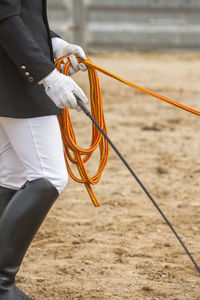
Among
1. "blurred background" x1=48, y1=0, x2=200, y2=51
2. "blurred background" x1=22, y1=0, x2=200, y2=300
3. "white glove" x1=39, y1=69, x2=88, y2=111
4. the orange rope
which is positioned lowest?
"blurred background" x1=48, y1=0, x2=200, y2=51

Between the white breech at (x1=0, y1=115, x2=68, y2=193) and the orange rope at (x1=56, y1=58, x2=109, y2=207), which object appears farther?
the orange rope at (x1=56, y1=58, x2=109, y2=207)

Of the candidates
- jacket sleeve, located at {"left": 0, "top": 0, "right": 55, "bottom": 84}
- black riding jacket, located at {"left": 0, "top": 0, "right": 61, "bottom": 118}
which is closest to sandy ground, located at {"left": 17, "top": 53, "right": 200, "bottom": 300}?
black riding jacket, located at {"left": 0, "top": 0, "right": 61, "bottom": 118}

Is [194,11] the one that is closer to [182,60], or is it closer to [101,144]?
[182,60]

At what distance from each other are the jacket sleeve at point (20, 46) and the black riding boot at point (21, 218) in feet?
1.25

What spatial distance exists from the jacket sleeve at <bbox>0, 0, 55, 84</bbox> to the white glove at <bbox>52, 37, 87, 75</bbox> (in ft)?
0.95

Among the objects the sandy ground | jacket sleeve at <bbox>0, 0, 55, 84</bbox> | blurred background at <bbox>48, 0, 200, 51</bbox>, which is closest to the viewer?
jacket sleeve at <bbox>0, 0, 55, 84</bbox>

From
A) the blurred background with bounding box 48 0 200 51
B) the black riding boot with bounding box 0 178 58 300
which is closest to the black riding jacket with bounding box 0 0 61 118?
the black riding boot with bounding box 0 178 58 300

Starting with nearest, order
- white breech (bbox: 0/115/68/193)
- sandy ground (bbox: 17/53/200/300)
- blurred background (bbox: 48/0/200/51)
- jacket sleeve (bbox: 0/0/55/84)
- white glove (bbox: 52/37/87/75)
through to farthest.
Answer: jacket sleeve (bbox: 0/0/55/84), white breech (bbox: 0/115/68/193), white glove (bbox: 52/37/87/75), sandy ground (bbox: 17/53/200/300), blurred background (bbox: 48/0/200/51)

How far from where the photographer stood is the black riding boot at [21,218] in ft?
7.35

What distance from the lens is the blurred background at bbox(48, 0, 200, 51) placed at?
29.7 ft

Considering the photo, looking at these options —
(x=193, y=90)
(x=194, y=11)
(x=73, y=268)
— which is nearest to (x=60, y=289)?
(x=73, y=268)

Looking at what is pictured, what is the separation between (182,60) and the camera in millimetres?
8719

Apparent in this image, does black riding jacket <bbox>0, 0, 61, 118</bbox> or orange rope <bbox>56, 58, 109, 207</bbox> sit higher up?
black riding jacket <bbox>0, 0, 61, 118</bbox>

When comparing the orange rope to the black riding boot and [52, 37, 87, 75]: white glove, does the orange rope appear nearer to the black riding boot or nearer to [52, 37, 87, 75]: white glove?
[52, 37, 87, 75]: white glove
